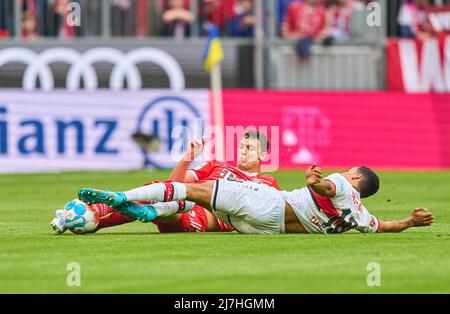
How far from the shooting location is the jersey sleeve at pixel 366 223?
14039 mm

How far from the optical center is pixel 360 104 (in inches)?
1171

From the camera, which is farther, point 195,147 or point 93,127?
point 93,127

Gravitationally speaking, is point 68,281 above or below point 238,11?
below

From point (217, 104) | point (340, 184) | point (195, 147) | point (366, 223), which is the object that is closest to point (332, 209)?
point (340, 184)

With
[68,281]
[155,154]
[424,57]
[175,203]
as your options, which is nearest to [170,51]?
[155,154]

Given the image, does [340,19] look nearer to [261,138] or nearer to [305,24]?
[305,24]

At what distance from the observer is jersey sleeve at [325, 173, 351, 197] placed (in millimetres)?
13336

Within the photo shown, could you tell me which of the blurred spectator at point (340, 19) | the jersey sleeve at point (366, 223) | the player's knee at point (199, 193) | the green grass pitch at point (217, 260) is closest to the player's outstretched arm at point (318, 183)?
the green grass pitch at point (217, 260)

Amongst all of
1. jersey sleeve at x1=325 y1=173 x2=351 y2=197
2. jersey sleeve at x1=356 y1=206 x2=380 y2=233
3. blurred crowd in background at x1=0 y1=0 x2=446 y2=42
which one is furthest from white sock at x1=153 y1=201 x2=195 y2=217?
blurred crowd in background at x1=0 y1=0 x2=446 y2=42

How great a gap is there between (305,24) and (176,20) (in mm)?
3201

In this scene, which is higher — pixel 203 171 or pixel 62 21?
pixel 62 21

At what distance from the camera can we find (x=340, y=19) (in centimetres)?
3206

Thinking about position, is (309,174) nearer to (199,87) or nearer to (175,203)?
(175,203)

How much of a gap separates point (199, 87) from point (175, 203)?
17279mm
